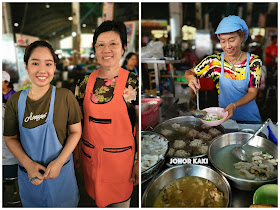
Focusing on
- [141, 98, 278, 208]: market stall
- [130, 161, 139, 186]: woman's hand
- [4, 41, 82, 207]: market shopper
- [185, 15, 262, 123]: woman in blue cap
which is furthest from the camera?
[130, 161, 139, 186]: woman's hand

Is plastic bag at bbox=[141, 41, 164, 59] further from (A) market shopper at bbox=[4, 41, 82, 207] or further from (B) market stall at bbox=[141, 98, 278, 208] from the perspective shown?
(A) market shopper at bbox=[4, 41, 82, 207]

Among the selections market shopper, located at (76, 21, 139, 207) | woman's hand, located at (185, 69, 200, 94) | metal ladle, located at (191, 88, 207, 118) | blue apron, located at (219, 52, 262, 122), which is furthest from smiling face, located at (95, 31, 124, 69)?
blue apron, located at (219, 52, 262, 122)

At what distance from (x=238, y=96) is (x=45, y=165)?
153 cm

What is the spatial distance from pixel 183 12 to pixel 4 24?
1351 mm

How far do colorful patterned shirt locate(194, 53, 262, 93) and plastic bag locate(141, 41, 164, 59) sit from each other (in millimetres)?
314

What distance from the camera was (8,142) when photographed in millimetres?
1778

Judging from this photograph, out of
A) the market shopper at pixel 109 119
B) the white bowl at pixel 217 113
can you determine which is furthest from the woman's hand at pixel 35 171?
the white bowl at pixel 217 113

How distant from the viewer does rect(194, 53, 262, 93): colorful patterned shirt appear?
1.83 metres

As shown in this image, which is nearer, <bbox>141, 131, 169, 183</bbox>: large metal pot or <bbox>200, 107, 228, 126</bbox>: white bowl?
<bbox>141, 131, 169, 183</bbox>: large metal pot

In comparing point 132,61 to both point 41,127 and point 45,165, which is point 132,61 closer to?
point 41,127

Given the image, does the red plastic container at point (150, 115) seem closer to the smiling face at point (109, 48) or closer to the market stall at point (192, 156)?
the market stall at point (192, 156)

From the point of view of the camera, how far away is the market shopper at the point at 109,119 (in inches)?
69.6

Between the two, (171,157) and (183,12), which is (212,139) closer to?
(171,157)

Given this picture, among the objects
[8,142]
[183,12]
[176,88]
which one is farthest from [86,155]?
[183,12]
